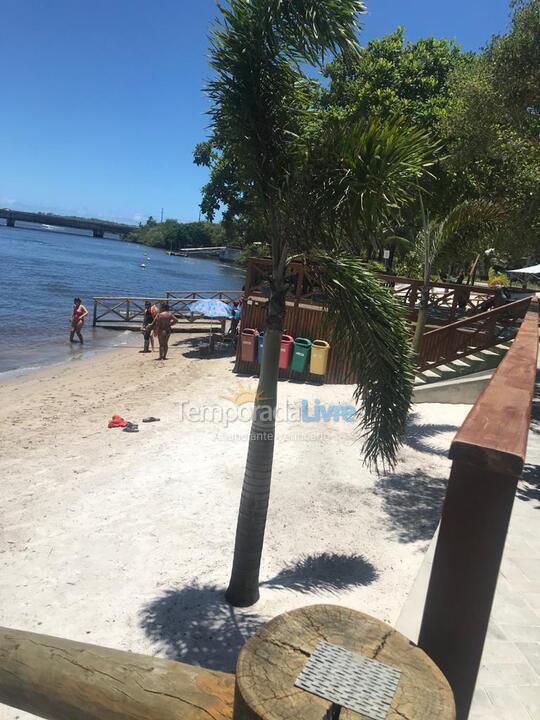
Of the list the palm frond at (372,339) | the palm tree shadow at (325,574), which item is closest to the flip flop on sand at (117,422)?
the palm tree shadow at (325,574)

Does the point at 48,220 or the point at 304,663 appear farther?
the point at 48,220

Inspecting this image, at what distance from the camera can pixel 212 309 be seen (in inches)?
728

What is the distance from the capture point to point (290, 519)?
7051 mm

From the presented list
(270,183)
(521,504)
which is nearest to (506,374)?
(270,183)

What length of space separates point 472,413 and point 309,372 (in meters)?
11.9

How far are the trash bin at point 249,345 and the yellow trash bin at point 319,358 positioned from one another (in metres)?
1.58

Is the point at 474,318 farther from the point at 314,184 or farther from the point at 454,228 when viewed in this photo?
the point at 314,184

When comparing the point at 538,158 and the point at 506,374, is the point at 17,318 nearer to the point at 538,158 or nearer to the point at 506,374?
the point at 538,158

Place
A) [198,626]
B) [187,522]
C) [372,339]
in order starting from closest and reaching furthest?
1. [372,339]
2. [198,626]
3. [187,522]

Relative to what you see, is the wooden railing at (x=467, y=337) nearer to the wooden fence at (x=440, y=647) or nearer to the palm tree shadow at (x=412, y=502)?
the palm tree shadow at (x=412, y=502)

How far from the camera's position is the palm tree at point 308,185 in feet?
14.1

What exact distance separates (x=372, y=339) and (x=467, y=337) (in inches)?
344

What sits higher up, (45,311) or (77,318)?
A: (77,318)

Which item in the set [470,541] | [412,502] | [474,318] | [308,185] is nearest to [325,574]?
[412,502]
